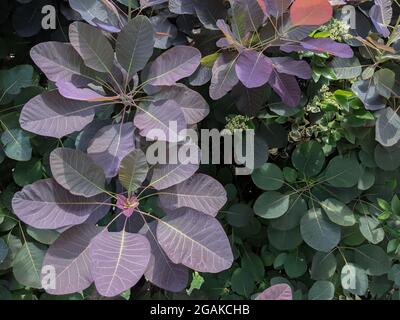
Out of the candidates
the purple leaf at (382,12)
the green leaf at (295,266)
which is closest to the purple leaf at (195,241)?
the green leaf at (295,266)

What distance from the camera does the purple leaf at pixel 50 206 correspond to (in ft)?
3.06

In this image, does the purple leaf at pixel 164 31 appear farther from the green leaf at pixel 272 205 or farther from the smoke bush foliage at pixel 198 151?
the green leaf at pixel 272 205

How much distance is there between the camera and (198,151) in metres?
1.02

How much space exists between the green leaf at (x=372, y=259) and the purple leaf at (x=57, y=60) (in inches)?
34.8

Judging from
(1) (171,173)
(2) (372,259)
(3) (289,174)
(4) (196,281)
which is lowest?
(4) (196,281)

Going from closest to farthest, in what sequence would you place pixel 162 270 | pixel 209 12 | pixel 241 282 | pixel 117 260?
pixel 117 260
pixel 162 270
pixel 209 12
pixel 241 282

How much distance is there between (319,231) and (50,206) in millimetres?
663

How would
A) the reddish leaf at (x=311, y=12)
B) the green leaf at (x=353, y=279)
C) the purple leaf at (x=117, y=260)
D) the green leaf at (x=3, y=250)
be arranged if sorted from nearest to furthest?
the purple leaf at (x=117, y=260) < the reddish leaf at (x=311, y=12) < the green leaf at (x=3, y=250) < the green leaf at (x=353, y=279)

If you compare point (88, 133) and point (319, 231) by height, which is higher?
point (88, 133)

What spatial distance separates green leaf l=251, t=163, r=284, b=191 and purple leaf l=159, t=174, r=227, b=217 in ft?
0.57

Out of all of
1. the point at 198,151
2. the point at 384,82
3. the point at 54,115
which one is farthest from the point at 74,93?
the point at 384,82

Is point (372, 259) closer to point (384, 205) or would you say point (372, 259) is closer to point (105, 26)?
point (384, 205)
